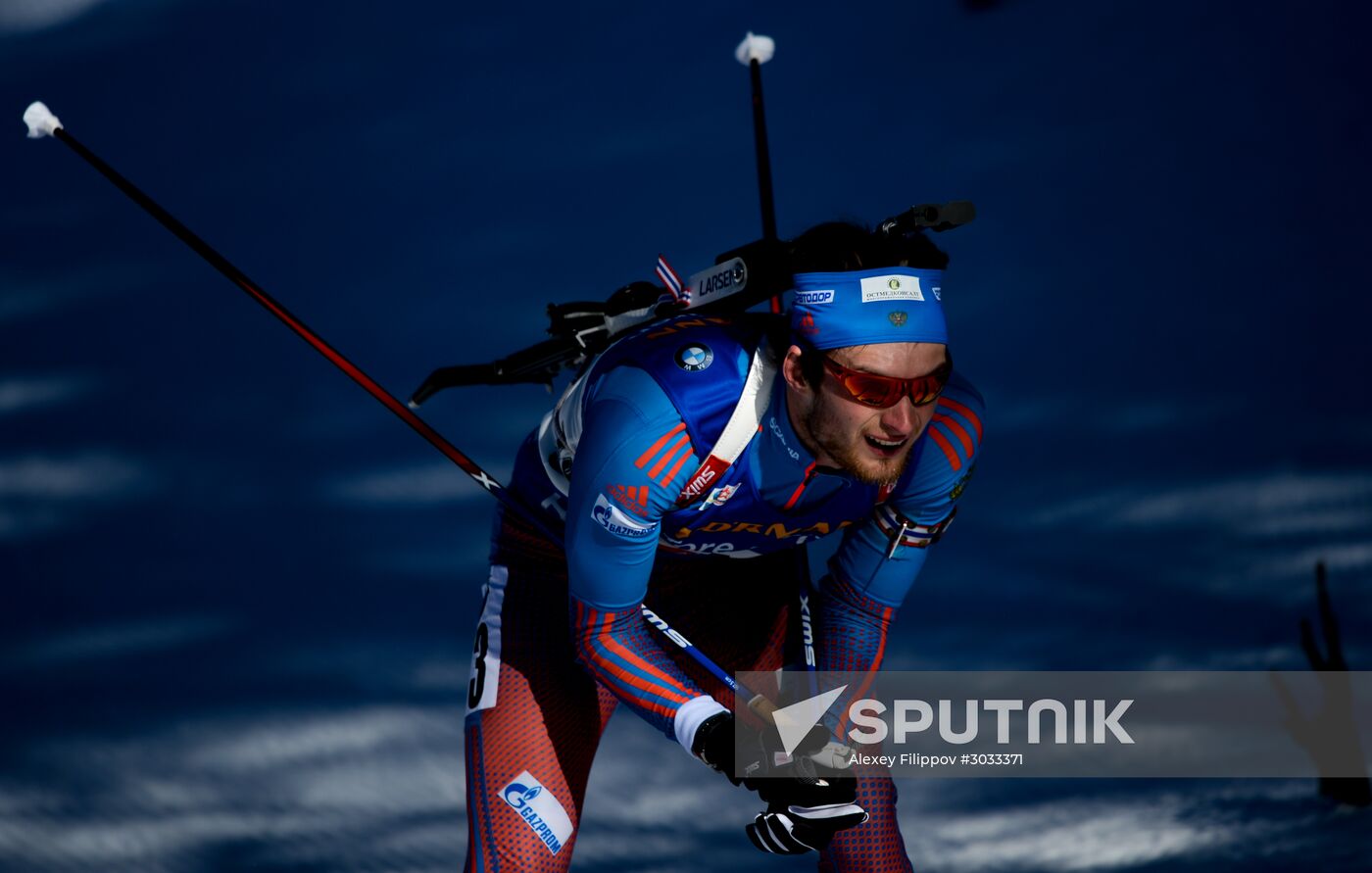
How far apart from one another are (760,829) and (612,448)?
76cm

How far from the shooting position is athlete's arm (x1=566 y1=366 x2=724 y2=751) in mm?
2771

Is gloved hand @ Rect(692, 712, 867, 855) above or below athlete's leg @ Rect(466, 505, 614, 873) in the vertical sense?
below

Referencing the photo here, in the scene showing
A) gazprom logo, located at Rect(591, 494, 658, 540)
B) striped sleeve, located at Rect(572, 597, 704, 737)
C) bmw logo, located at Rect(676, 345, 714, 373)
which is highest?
bmw logo, located at Rect(676, 345, 714, 373)

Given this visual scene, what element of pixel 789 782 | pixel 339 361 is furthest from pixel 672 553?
pixel 339 361

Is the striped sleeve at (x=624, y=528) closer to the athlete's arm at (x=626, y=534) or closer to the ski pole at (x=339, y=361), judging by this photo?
the athlete's arm at (x=626, y=534)

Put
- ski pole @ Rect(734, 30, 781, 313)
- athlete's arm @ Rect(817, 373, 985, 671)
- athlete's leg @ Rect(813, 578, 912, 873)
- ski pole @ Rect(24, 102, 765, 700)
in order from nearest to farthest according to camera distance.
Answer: athlete's arm @ Rect(817, 373, 985, 671) → athlete's leg @ Rect(813, 578, 912, 873) → ski pole @ Rect(24, 102, 765, 700) → ski pole @ Rect(734, 30, 781, 313)

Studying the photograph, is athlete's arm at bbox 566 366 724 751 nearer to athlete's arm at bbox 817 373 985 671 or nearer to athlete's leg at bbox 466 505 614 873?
athlete's leg at bbox 466 505 614 873

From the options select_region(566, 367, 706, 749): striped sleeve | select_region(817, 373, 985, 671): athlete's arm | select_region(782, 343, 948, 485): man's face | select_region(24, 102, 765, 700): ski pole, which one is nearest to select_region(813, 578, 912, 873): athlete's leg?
select_region(817, 373, 985, 671): athlete's arm

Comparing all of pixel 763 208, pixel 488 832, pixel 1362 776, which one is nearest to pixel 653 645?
pixel 488 832

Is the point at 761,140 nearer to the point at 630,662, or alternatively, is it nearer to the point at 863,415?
the point at 863,415

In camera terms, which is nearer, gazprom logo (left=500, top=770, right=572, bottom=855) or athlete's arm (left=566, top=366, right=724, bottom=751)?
athlete's arm (left=566, top=366, right=724, bottom=751)

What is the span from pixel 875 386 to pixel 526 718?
1004 millimetres

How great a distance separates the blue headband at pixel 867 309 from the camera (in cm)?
273

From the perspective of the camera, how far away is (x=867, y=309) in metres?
2.74
